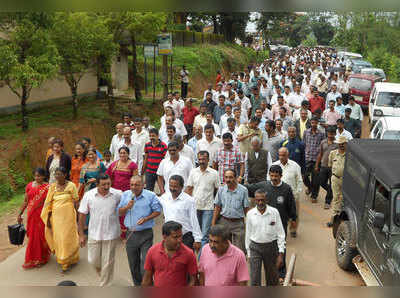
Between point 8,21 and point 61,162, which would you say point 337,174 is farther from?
point 8,21

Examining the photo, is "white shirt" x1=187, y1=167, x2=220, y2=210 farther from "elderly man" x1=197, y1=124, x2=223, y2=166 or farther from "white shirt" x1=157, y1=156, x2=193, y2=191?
"elderly man" x1=197, y1=124, x2=223, y2=166

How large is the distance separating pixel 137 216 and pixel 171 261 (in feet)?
4.95

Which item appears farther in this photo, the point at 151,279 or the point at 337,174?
the point at 337,174

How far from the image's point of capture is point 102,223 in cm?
539

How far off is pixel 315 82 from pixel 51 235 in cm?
1372

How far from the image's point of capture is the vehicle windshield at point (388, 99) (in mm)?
14977

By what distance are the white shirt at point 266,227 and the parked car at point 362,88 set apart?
15.9m

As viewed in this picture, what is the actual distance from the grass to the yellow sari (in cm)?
395

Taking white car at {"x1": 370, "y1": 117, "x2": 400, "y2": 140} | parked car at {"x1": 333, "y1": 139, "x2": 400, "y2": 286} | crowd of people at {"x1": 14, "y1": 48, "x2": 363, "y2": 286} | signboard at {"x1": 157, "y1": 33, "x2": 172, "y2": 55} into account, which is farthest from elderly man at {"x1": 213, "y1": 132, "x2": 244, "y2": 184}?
signboard at {"x1": 157, "y1": 33, "x2": 172, "y2": 55}

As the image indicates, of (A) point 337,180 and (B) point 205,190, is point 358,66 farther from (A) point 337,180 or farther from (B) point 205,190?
(B) point 205,190

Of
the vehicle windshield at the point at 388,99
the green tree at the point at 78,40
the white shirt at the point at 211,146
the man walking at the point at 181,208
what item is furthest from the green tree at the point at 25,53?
the vehicle windshield at the point at 388,99

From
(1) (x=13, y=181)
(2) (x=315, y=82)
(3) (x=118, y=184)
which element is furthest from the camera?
(2) (x=315, y=82)
